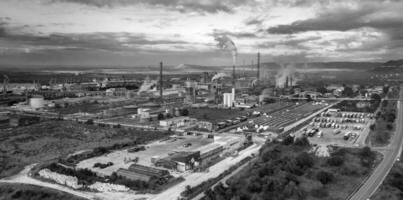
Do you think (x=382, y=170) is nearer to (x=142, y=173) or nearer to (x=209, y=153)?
(x=209, y=153)

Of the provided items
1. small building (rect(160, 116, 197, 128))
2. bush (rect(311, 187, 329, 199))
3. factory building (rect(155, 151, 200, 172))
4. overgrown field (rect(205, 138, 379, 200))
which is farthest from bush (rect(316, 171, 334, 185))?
small building (rect(160, 116, 197, 128))

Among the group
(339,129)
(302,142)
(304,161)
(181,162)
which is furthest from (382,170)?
(339,129)

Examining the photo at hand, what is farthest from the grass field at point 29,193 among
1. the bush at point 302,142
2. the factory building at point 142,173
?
the bush at point 302,142

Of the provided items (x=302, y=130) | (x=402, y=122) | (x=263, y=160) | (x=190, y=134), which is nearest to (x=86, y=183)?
(x=263, y=160)

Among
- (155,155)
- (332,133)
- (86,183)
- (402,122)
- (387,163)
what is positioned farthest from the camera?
(402,122)

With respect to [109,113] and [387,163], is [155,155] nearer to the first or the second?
[387,163]

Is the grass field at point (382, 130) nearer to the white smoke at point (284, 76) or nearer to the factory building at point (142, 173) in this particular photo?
the factory building at point (142, 173)

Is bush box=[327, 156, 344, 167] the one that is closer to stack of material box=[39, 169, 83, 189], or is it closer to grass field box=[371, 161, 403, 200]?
grass field box=[371, 161, 403, 200]
